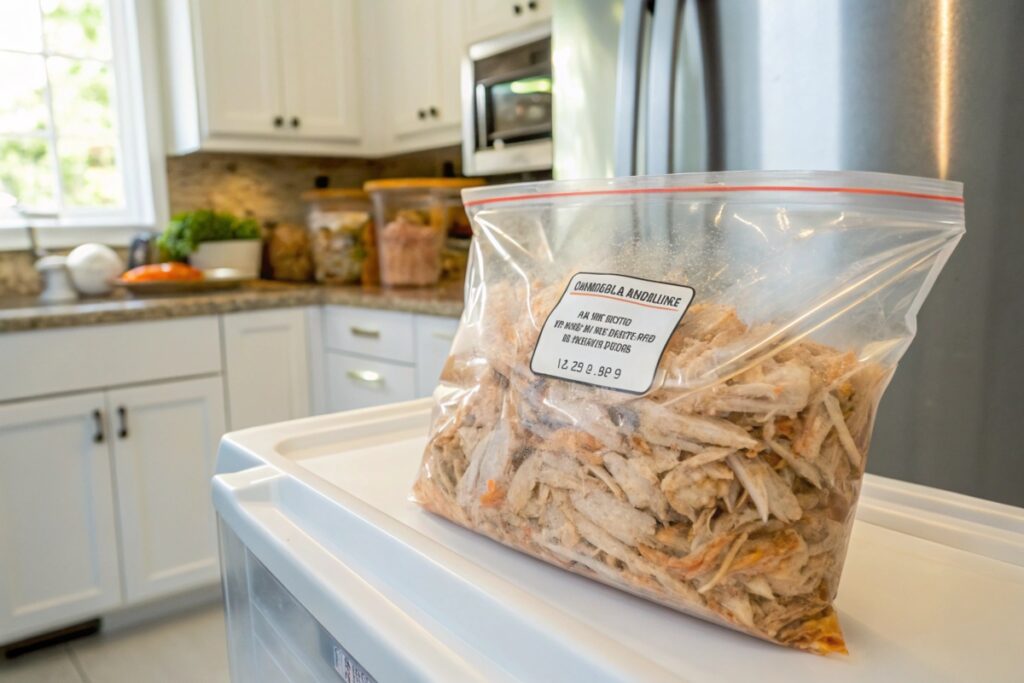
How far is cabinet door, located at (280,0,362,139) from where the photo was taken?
255 cm

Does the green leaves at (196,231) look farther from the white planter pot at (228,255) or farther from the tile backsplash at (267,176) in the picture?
the tile backsplash at (267,176)

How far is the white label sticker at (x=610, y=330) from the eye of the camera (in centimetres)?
36

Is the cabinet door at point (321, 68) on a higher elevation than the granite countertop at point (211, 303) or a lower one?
higher

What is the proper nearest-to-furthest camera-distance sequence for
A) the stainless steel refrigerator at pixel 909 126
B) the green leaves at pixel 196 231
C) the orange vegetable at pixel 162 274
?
the stainless steel refrigerator at pixel 909 126 < the orange vegetable at pixel 162 274 < the green leaves at pixel 196 231

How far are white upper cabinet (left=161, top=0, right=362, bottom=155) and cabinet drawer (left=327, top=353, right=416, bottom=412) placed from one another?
87cm

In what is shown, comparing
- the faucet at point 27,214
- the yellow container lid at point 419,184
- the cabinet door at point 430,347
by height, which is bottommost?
the cabinet door at point 430,347

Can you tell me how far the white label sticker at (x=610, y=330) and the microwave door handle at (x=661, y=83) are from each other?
0.85 meters

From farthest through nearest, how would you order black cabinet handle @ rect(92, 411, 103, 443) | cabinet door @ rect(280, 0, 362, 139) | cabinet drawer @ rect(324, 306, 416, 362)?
1. cabinet door @ rect(280, 0, 362, 139)
2. cabinet drawer @ rect(324, 306, 416, 362)
3. black cabinet handle @ rect(92, 411, 103, 443)

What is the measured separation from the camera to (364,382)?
6.98 feet

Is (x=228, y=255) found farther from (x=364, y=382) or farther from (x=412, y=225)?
(x=364, y=382)

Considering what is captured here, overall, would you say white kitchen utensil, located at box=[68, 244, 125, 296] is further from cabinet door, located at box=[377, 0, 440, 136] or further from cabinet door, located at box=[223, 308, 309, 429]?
cabinet door, located at box=[377, 0, 440, 136]

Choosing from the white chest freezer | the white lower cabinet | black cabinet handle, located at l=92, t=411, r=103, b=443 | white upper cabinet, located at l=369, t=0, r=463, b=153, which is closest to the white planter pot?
the white lower cabinet

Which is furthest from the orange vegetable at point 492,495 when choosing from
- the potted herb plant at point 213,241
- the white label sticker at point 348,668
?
the potted herb plant at point 213,241

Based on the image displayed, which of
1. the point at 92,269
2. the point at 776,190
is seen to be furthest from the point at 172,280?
the point at 776,190
